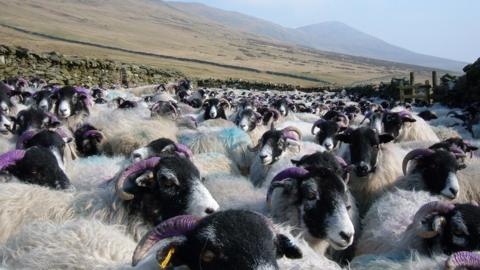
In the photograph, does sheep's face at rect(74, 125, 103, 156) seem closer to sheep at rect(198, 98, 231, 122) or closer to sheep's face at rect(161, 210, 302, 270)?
sheep at rect(198, 98, 231, 122)

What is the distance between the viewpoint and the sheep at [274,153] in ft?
20.9

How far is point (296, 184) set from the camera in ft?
14.5

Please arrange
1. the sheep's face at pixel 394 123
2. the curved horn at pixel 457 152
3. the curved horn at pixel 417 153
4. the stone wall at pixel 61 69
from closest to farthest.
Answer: the curved horn at pixel 417 153 < the curved horn at pixel 457 152 < the sheep's face at pixel 394 123 < the stone wall at pixel 61 69

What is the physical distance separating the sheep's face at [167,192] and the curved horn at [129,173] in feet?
0.25

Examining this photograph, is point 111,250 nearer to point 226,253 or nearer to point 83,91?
point 226,253

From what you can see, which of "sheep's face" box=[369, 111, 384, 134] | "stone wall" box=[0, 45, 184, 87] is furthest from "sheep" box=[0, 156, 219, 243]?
"stone wall" box=[0, 45, 184, 87]

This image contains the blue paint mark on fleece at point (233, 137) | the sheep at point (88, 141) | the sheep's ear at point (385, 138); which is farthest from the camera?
the blue paint mark on fleece at point (233, 137)

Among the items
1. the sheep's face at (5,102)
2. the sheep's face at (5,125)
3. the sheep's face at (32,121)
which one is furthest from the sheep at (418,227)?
the sheep's face at (5,102)

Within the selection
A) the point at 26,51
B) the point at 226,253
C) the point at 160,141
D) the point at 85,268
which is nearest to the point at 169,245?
the point at 226,253

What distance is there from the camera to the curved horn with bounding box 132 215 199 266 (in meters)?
2.65

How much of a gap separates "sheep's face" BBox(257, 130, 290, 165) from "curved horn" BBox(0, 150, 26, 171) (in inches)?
113

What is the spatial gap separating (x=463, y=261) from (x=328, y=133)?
5205 millimetres

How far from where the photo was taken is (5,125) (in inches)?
298

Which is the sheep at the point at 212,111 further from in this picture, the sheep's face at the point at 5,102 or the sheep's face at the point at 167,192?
the sheep's face at the point at 167,192
